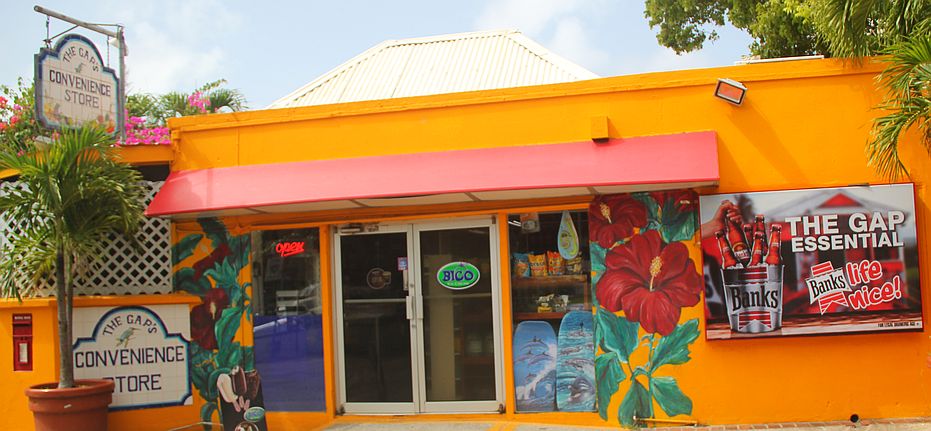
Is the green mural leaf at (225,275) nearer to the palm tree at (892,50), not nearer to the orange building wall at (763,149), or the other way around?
the orange building wall at (763,149)

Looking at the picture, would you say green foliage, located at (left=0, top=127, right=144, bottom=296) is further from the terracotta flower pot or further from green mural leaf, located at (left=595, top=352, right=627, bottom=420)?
green mural leaf, located at (left=595, top=352, right=627, bottom=420)

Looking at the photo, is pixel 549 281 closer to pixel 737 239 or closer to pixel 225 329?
pixel 737 239

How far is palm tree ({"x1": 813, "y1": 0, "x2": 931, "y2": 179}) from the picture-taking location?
286 inches

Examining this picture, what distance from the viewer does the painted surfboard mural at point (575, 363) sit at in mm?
8547

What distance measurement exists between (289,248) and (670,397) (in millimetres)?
4296

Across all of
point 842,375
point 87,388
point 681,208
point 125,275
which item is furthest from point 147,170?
point 842,375

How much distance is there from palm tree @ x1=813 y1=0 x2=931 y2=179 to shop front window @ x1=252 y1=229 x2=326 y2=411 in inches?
218

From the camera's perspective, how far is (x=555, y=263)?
877 cm

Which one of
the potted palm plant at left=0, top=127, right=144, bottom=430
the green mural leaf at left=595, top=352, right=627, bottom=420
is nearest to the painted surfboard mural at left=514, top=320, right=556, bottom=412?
the green mural leaf at left=595, top=352, right=627, bottom=420

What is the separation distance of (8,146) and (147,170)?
4.61 feet

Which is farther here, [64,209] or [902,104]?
[64,209]

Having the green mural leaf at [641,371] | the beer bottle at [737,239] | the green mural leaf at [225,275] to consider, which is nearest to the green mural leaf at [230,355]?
the green mural leaf at [225,275]

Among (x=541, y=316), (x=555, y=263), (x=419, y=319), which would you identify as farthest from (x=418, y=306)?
(x=555, y=263)

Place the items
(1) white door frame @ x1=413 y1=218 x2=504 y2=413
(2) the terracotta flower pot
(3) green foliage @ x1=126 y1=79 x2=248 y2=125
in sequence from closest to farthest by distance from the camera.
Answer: (2) the terracotta flower pot
(1) white door frame @ x1=413 y1=218 x2=504 y2=413
(3) green foliage @ x1=126 y1=79 x2=248 y2=125
